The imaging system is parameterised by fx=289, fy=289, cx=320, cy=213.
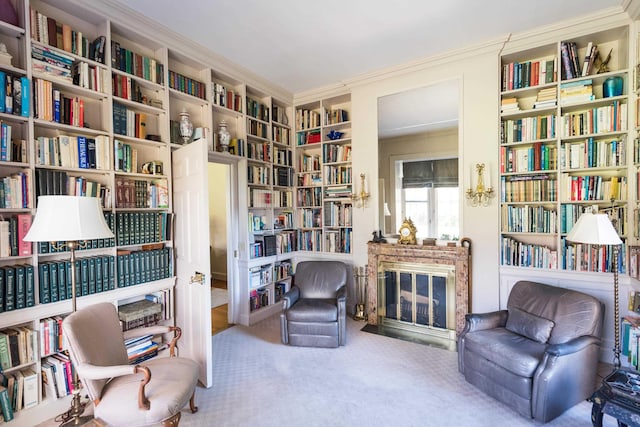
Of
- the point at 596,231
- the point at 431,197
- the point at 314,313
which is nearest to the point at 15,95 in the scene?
the point at 314,313

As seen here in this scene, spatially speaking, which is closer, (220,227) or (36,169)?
(36,169)

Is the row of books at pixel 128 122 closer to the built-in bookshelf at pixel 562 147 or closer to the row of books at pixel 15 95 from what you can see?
the row of books at pixel 15 95

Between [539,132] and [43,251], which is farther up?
[539,132]

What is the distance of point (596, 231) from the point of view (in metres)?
2.10

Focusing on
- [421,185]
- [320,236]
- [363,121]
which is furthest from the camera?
[320,236]

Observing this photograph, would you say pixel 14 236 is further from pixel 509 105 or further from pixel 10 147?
pixel 509 105

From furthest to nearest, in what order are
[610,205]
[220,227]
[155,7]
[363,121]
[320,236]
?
1. [220,227]
2. [320,236]
3. [363,121]
4. [610,205]
5. [155,7]

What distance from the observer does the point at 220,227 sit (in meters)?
6.24

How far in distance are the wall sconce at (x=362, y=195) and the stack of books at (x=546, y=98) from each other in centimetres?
203

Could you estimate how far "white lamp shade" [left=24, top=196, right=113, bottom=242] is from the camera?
1659 millimetres

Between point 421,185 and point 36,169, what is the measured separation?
144 inches

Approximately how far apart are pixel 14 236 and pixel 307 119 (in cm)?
354

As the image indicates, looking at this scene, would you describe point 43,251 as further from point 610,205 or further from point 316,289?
point 610,205

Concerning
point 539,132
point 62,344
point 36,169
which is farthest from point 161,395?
point 539,132
